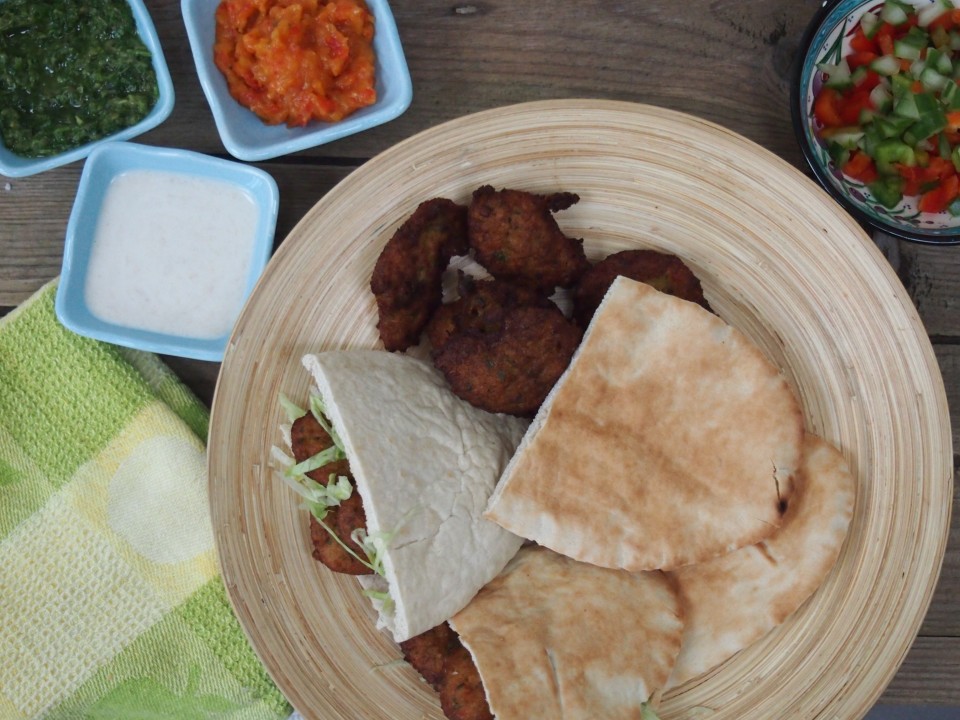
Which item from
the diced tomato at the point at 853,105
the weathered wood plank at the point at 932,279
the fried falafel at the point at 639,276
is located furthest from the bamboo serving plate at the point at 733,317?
the weathered wood plank at the point at 932,279

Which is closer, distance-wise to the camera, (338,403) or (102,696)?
(338,403)

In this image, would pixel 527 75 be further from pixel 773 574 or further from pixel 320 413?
pixel 773 574

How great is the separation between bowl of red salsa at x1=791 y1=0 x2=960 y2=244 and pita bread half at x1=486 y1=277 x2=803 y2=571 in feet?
2.34

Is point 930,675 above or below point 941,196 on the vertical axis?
below

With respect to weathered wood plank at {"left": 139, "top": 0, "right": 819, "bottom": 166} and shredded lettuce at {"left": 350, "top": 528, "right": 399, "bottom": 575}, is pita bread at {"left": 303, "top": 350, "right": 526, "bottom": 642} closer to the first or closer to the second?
shredded lettuce at {"left": 350, "top": 528, "right": 399, "bottom": 575}

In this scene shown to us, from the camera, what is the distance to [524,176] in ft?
8.45

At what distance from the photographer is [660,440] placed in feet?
7.91

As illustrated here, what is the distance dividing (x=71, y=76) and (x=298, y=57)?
78 centimetres

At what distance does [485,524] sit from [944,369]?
184cm

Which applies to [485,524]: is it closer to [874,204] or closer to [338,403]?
[338,403]

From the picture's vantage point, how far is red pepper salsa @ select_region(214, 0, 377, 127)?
2.54 m

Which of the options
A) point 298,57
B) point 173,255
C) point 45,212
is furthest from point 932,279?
point 45,212

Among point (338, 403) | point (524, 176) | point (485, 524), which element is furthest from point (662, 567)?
point (524, 176)

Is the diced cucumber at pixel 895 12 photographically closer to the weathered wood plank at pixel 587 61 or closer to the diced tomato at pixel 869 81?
the diced tomato at pixel 869 81
